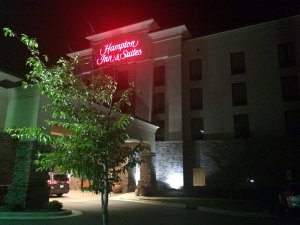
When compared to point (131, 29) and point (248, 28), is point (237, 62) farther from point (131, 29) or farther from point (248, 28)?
point (131, 29)

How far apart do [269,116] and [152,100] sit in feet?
38.6

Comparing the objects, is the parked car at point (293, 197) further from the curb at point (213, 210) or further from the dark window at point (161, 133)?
the dark window at point (161, 133)

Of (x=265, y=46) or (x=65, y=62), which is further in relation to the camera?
(x=265, y=46)

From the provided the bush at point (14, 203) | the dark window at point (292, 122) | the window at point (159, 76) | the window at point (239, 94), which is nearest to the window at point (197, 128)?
the window at point (239, 94)

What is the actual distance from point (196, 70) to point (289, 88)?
9193 mm

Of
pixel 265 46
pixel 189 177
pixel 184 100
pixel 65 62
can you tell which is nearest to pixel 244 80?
pixel 265 46

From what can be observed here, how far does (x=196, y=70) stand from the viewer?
31875 mm

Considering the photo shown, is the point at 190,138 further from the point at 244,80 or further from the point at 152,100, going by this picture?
the point at 244,80

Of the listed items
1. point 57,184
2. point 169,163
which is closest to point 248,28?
point 169,163

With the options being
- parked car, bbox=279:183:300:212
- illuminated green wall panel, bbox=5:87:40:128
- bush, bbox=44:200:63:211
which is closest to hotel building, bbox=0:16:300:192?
parked car, bbox=279:183:300:212

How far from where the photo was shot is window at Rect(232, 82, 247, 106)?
29.5 meters

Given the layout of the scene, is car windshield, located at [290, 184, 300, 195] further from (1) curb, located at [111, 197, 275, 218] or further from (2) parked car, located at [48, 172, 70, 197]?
(2) parked car, located at [48, 172, 70, 197]

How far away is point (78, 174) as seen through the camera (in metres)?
6.24

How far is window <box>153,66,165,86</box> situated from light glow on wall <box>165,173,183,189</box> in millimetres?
9750
